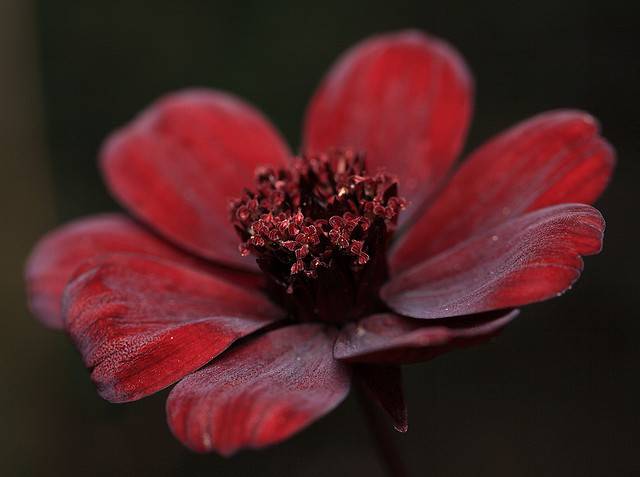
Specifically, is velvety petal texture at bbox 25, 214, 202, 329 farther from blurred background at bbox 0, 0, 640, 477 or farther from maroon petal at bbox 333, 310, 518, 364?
blurred background at bbox 0, 0, 640, 477

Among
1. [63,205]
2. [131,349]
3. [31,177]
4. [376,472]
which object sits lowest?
[376,472]

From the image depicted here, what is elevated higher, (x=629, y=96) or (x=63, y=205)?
(x=629, y=96)

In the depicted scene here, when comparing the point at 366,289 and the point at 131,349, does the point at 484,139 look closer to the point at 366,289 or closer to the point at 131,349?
the point at 366,289

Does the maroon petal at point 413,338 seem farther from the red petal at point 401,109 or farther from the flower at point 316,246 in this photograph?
the red petal at point 401,109

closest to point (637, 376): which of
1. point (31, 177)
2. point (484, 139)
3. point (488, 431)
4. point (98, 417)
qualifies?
point (488, 431)

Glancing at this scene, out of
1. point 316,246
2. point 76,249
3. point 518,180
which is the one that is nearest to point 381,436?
point 316,246

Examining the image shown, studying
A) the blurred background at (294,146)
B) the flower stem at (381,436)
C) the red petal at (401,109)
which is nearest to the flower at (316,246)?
the red petal at (401,109)

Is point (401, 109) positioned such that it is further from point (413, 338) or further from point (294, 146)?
point (294, 146)
